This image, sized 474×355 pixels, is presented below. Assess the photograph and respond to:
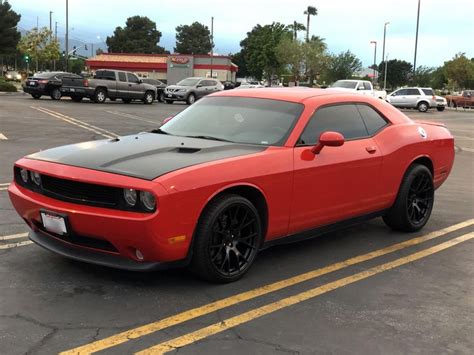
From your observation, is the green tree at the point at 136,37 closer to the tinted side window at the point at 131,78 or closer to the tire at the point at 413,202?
the tinted side window at the point at 131,78

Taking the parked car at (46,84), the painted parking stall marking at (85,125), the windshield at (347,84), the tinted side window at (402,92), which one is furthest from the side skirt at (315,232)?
the tinted side window at (402,92)

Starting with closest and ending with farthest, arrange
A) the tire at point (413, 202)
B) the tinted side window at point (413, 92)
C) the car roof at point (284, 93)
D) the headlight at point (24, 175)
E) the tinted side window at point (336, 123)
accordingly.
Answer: the headlight at point (24, 175) → the tinted side window at point (336, 123) → the car roof at point (284, 93) → the tire at point (413, 202) → the tinted side window at point (413, 92)

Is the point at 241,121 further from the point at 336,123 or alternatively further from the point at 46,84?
the point at 46,84

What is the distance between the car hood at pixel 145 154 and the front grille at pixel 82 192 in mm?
146

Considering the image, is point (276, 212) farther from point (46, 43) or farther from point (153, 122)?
point (46, 43)

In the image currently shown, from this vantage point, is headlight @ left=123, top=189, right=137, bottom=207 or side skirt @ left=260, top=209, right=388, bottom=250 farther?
side skirt @ left=260, top=209, right=388, bottom=250

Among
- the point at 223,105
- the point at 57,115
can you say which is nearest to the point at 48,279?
the point at 223,105

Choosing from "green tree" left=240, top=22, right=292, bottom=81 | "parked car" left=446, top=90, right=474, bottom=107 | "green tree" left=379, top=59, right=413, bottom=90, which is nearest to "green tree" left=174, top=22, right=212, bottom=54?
"green tree" left=379, top=59, right=413, bottom=90

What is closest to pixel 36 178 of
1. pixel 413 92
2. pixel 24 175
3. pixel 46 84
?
pixel 24 175

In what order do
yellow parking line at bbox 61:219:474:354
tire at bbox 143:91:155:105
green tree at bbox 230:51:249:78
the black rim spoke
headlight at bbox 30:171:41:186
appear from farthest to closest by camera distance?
green tree at bbox 230:51:249:78 → tire at bbox 143:91:155:105 → headlight at bbox 30:171:41:186 → the black rim spoke → yellow parking line at bbox 61:219:474:354

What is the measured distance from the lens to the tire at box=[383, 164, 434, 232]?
594 cm

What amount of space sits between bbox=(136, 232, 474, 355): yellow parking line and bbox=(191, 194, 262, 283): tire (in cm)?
50

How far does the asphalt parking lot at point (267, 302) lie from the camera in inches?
136

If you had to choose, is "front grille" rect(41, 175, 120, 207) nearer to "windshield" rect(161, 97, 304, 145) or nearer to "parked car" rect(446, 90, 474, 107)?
"windshield" rect(161, 97, 304, 145)
